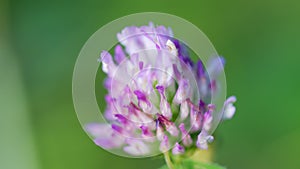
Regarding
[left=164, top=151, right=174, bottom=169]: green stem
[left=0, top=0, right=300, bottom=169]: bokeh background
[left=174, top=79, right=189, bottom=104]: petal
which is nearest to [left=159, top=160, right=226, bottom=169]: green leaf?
[left=164, top=151, right=174, bottom=169]: green stem

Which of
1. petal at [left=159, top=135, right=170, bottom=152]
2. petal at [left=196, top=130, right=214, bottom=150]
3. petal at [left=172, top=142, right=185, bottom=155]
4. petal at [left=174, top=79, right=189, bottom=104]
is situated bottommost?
petal at [left=172, top=142, right=185, bottom=155]

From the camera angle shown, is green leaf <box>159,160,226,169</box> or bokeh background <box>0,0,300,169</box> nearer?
green leaf <box>159,160,226,169</box>

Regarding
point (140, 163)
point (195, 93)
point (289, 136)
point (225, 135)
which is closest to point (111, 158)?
point (140, 163)

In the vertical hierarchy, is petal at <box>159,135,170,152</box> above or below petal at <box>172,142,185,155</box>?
above

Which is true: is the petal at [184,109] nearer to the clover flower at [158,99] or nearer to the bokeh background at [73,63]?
the clover flower at [158,99]

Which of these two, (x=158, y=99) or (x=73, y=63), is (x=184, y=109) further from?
(x=73, y=63)

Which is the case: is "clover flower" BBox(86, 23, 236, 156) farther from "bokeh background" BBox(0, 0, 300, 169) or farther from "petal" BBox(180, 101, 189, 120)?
"bokeh background" BBox(0, 0, 300, 169)
